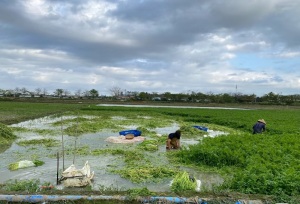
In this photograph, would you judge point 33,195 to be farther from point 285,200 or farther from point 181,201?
point 285,200

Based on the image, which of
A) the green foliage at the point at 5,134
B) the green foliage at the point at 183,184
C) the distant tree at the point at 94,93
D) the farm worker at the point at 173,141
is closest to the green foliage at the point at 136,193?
the green foliage at the point at 183,184

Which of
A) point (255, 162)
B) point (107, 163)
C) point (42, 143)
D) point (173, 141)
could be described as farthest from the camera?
point (42, 143)

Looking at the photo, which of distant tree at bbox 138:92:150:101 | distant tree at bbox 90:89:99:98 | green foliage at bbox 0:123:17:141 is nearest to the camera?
green foliage at bbox 0:123:17:141

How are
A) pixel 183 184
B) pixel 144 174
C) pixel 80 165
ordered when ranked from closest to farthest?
pixel 183 184
pixel 144 174
pixel 80 165

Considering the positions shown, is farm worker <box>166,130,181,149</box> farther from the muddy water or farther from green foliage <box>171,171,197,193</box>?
green foliage <box>171,171,197,193</box>

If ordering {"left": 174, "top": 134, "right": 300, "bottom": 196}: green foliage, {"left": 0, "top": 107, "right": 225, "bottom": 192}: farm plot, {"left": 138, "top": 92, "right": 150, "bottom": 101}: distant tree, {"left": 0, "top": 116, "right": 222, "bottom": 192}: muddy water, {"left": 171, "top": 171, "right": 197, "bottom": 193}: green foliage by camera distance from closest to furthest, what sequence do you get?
{"left": 174, "top": 134, "right": 300, "bottom": 196}: green foliage, {"left": 171, "top": 171, "right": 197, "bottom": 193}: green foliage, {"left": 0, "top": 116, "right": 222, "bottom": 192}: muddy water, {"left": 0, "top": 107, "right": 225, "bottom": 192}: farm plot, {"left": 138, "top": 92, "right": 150, "bottom": 101}: distant tree

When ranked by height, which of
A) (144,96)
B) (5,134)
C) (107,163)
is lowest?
(107,163)

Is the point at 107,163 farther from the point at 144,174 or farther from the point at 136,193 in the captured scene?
the point at 136,193

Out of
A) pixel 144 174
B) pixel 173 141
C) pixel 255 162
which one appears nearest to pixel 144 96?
pixel 173 141

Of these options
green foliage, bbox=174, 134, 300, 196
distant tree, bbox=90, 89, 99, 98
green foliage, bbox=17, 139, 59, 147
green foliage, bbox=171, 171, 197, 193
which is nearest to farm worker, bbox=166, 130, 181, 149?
green foliage, bbox=174, 134, 300, 196

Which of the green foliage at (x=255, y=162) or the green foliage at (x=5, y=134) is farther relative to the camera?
the green foliage at (x=5, y=134)

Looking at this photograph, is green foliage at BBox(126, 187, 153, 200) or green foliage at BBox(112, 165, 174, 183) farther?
green foliage at BBox(112, 165, 174, 183)

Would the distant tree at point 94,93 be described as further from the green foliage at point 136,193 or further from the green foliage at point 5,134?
the green foliage at point 136,193

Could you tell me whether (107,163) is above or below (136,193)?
below
